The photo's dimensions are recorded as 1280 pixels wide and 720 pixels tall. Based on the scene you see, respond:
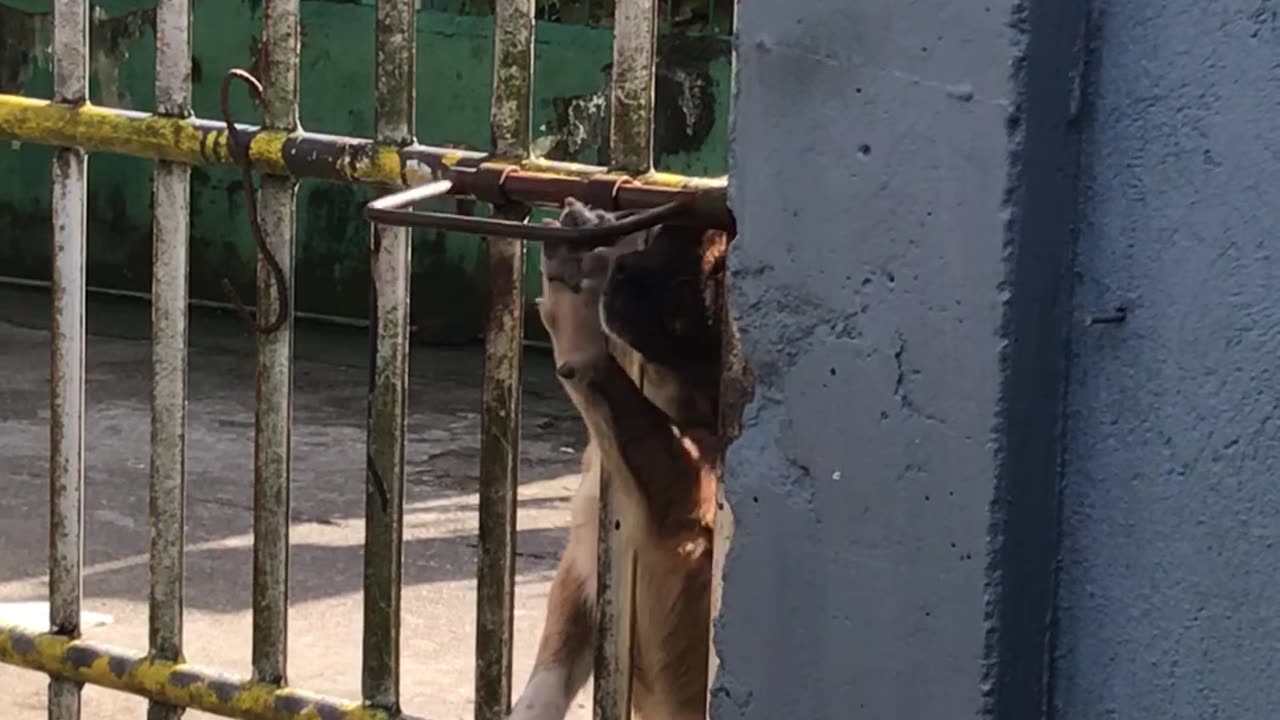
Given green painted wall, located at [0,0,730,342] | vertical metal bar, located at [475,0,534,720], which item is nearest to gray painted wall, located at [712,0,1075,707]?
vertical metal bar, located at [475,0,534,720]

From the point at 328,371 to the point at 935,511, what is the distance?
7.49 m

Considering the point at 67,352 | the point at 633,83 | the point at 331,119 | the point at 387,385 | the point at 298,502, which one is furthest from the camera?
the point at 331,119

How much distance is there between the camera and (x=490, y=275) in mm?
2693

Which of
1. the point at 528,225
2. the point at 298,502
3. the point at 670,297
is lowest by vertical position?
the point at 298,502

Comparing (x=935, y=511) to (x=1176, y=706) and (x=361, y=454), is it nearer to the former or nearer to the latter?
(x=1176, y=706)

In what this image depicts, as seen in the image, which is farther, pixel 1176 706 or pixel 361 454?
A: pixel 361 454

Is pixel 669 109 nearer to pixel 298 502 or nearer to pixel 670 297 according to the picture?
pixel 298 502

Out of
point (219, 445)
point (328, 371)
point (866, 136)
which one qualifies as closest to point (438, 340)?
point (328, 371)

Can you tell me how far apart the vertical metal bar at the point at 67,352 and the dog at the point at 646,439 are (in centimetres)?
73

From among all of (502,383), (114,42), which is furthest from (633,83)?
(114,42)

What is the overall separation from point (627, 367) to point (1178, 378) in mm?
967

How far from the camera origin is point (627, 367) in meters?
2.83

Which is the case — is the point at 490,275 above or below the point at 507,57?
below

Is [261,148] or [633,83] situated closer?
[633,83]
